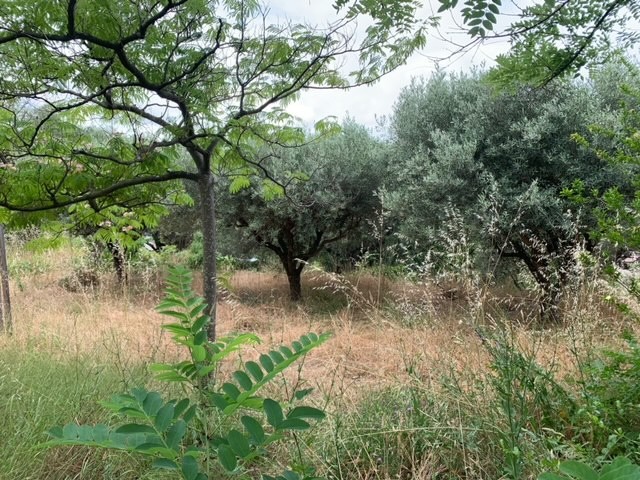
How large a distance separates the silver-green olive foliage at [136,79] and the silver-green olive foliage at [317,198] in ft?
13.2

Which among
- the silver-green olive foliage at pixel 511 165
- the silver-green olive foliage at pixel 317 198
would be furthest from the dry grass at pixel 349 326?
the silver-green olive foliage at pixel 317 198

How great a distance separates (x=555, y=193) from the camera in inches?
199

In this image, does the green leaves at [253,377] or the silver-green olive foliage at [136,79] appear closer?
the green leaves at [253,377]

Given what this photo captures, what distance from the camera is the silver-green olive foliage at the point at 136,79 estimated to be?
1888mm

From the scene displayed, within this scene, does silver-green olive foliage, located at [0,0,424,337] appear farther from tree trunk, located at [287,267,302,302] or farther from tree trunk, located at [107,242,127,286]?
tree trunk, located at [287,267,302,302]

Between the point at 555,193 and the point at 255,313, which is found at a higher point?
the point at 555,193

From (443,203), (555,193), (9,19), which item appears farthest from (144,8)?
(555,193)

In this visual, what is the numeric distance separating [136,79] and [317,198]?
475 cm

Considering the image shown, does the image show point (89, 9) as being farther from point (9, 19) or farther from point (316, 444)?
point (316, 444)

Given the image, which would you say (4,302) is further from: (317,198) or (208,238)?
(317,198)

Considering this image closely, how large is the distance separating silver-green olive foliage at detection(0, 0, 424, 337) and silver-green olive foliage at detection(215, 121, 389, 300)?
4.02 m

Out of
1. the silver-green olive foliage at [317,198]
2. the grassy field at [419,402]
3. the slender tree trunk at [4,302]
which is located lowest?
the grassy field at [419,402]

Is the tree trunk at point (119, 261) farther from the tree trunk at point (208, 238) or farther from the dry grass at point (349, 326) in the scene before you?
the tree trunk at point (208, 238)

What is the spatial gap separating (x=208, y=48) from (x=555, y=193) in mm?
4357
